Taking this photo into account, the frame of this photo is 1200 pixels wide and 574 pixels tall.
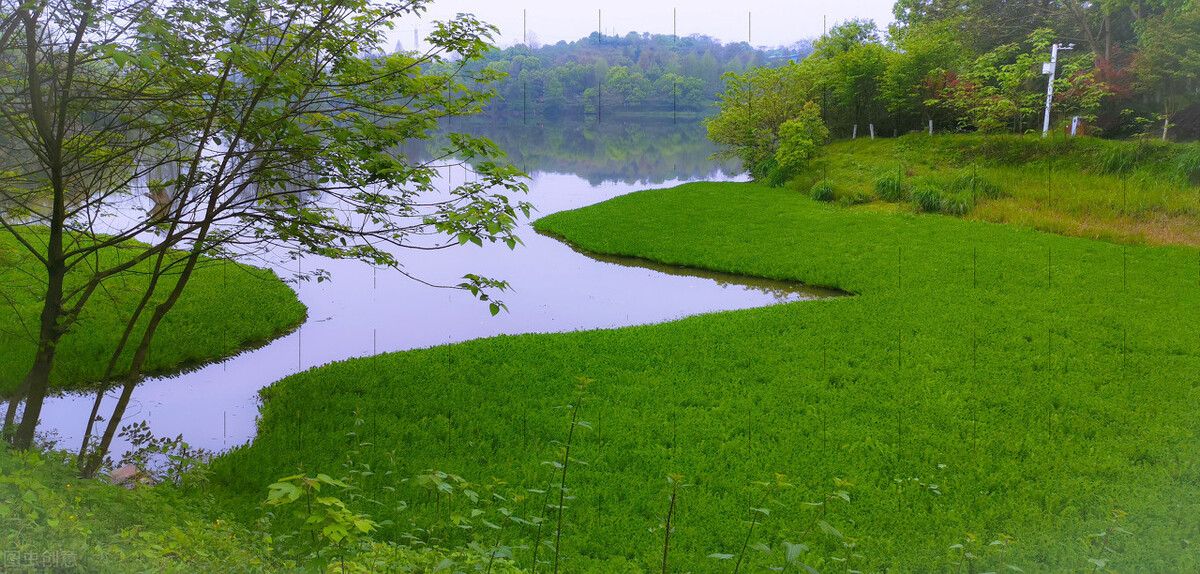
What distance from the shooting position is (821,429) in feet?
16.4

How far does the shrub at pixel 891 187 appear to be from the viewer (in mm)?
14781

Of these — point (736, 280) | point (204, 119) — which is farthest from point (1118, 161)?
point (204, 119)

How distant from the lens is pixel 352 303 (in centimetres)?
895

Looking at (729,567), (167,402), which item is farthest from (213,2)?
(167,402)

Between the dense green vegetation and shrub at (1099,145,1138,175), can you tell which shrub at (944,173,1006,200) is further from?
the dense green vegetation

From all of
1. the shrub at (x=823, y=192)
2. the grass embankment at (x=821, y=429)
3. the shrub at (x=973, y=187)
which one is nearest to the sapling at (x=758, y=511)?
the grass embankment at (x=821, y=429)

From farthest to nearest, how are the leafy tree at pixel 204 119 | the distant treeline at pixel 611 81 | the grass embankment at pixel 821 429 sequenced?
the distant treeline at pixel 611 81 → the grass embankment at pixel 821 429 → the leafy tree at pixel 204 119

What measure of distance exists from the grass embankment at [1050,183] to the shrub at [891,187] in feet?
0.07

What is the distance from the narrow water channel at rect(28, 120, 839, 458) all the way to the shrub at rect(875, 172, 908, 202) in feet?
21.1

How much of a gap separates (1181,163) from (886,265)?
721cm

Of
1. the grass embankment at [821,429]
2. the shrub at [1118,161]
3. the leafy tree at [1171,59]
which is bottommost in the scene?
the grass embankment at [821,429]

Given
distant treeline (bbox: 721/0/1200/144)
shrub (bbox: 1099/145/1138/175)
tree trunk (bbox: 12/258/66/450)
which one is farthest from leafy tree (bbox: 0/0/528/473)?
distant treeline (bbox: 721/0/1200/144)

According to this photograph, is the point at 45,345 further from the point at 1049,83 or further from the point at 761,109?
the point at 761,109

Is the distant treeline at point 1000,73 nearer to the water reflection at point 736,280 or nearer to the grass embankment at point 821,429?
the water reflection at point 736,280
